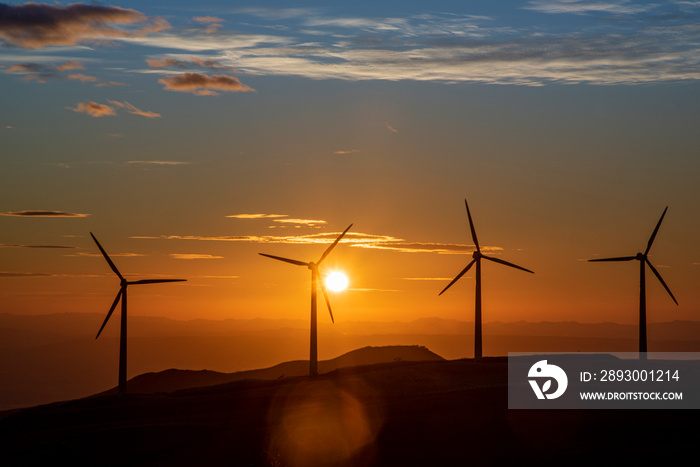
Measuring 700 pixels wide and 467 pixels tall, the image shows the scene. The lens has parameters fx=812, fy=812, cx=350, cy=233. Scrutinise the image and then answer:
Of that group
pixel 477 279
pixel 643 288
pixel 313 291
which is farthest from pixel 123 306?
pixel 643 288

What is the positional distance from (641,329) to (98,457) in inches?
2531

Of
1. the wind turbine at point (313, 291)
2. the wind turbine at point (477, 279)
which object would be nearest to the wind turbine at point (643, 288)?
the wind turbine at point (477, 279)

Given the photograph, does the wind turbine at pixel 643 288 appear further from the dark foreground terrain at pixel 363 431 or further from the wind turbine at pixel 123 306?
the wind turbine at pixel 123 306

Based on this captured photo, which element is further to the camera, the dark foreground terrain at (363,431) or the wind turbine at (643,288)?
the wind turbine at (643,288)

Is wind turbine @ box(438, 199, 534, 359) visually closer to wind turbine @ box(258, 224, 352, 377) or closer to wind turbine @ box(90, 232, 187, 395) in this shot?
wind turbine @ box(258, 224, 352, 377)

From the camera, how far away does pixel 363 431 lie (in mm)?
69938

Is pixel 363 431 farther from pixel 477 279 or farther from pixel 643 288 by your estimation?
pixel 643 288

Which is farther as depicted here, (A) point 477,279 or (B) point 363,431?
(A) point 477,279

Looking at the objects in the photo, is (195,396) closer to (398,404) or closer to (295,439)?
(398,404)

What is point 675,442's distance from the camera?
59531 mm

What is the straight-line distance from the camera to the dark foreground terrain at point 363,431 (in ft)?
201

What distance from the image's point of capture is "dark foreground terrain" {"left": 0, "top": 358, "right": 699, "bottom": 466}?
201 ft

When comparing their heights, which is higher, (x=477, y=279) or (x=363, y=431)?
(x=477, y=279)

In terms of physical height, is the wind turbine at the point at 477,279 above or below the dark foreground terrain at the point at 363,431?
above
